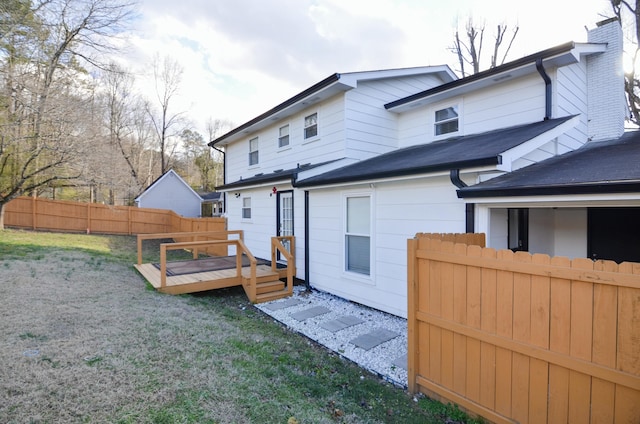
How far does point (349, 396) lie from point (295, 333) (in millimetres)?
2010

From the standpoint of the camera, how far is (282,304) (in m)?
6.76

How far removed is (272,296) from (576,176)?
5.78 metres

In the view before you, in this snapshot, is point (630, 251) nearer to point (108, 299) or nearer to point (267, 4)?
point (108, 299)

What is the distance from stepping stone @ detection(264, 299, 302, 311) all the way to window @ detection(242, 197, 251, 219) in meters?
4.67

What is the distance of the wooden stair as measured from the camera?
7109mm

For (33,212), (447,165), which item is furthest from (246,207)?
(33,212)

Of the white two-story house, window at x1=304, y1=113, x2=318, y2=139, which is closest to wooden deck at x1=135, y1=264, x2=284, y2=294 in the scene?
the white two-story house

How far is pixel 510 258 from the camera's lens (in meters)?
2.61

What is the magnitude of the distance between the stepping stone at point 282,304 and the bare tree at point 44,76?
8.58m

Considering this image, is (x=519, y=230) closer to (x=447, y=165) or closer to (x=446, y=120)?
(x=447, y=165)

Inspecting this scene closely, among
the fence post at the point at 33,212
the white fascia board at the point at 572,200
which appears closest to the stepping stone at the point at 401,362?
the white fascia board at the point at 572,200

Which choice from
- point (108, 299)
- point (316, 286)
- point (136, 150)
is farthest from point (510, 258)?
point (136, 150)

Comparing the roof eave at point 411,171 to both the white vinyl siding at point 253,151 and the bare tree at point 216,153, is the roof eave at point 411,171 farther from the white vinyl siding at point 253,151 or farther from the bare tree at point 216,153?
the bare tree at point 216,153

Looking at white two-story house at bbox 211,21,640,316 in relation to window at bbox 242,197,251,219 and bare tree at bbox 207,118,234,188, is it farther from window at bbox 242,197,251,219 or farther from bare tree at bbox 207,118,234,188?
bare tree at bbox 207,118,234,188
